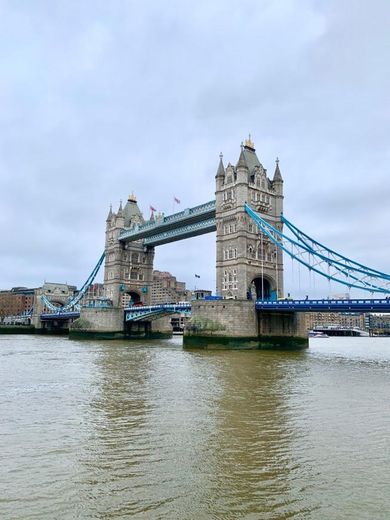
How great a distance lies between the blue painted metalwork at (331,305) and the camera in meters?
38.3

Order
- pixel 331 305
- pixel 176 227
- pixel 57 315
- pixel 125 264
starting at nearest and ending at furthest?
pixel 331 305 → pixel 176 227 → pixel 125 264 → pixel 57 315

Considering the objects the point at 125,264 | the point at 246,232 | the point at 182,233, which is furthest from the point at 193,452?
the point at 125,264

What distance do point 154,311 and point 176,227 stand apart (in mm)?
14154

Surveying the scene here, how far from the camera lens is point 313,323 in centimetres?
17725

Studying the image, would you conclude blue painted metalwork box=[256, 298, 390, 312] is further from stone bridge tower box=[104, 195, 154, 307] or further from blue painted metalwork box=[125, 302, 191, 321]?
stone bridge tower box=[104, 195, 154, 307]

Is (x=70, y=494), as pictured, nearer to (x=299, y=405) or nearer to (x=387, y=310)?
(x=299, y=405)

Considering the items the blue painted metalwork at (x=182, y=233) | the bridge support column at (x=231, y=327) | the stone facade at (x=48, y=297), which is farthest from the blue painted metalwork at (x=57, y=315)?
the bridge support column at (x=231, y=327)

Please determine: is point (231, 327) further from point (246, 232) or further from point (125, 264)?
point (125, 264)

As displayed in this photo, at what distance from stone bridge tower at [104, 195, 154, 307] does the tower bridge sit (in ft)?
11.8

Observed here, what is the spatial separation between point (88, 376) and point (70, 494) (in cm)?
1545

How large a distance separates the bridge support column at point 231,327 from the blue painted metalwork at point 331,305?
2124 millimetres

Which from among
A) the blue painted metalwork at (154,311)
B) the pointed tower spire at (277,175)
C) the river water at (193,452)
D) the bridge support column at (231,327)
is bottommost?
the river water at (193,452)

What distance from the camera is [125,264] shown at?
78.3 m

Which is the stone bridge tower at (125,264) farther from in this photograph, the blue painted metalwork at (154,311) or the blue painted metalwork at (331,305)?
the blue painted metalwork at (331,305)
